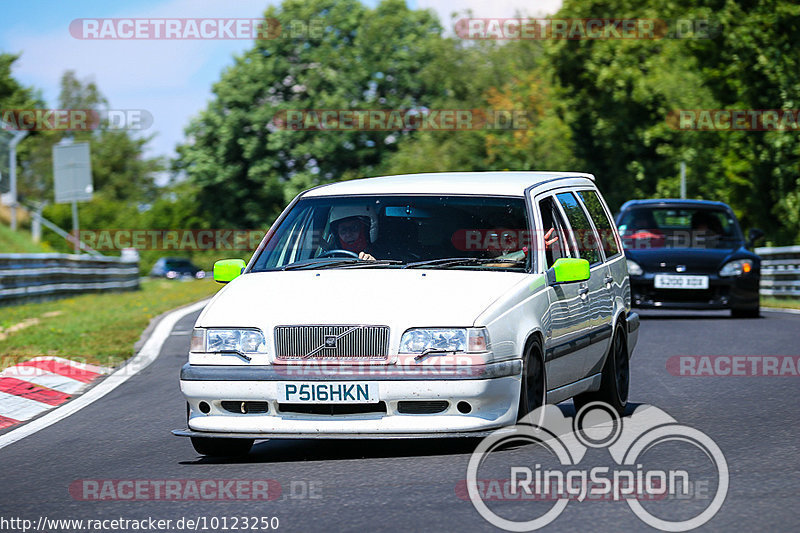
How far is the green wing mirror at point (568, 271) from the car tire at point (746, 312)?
1111 cm

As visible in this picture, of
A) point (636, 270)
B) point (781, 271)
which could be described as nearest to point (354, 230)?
point (636, 270)

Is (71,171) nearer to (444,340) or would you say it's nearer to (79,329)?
(79,329)

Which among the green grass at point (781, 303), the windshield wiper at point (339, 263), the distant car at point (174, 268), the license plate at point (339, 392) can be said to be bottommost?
the distant car at point (174, 268)

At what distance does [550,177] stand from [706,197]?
37.2 meters

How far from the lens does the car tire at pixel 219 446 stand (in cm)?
758

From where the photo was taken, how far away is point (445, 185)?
8547mm

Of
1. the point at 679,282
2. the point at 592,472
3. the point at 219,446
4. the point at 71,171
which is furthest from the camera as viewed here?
the point at 71,171

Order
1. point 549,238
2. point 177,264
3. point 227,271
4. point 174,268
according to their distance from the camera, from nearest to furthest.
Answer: point 227,271
point 549,238
point 174,268
point 177,264

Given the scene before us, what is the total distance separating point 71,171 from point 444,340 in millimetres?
42036

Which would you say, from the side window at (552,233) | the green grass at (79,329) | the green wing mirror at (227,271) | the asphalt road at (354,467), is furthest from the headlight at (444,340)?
the green grass at (79,329)

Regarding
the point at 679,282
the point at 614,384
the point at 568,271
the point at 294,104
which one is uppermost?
the point at 294,104

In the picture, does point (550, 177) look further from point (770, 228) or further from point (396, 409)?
point (770, 228)

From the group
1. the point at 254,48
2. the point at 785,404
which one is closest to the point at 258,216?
the point at 254,48

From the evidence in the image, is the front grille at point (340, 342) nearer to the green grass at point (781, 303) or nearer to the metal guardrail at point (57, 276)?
the green grass at point (781, 303)
